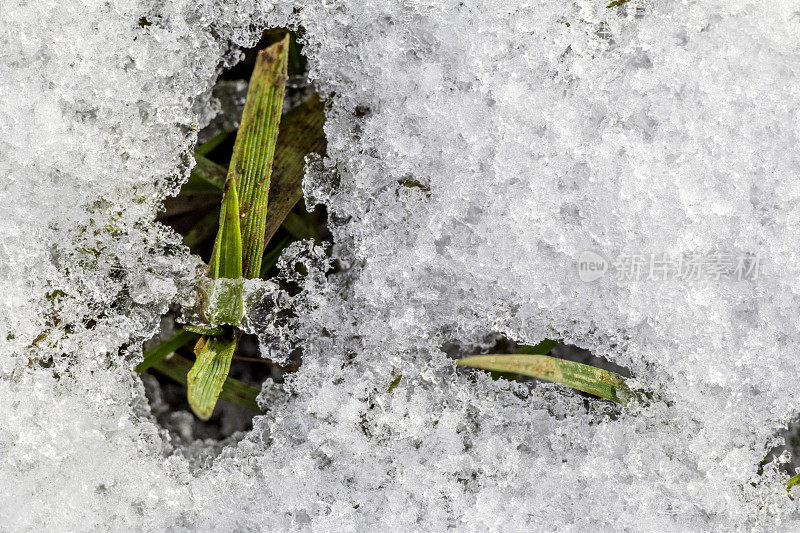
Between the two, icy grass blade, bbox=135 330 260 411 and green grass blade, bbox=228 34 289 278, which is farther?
icy grass blade, bbox=135 330 260 411

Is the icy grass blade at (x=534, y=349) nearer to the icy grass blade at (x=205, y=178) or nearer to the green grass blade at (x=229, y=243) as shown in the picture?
the green grass blade at (x=229, y=243)

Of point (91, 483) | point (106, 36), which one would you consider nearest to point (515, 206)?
point (106, 36)

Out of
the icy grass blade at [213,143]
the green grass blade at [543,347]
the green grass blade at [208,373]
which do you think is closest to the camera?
the green grass blade at [208,373]

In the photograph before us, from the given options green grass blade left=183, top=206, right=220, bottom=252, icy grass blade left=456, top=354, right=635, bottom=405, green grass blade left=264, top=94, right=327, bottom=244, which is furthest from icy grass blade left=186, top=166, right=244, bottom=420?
icy grass blade left=456, top=354, right=635, bottom=405

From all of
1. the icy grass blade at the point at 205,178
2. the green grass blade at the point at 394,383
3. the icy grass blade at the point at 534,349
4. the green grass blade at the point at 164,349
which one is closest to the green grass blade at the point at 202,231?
the icy grass blade at the point at 205,178

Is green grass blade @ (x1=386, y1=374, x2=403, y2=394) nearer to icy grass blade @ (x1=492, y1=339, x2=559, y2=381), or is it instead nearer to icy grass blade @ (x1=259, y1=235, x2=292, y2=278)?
icy grass blade @ (x1=492, y1=339, x2=559, y2=381)

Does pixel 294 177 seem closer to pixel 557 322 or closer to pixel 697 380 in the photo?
pixel 557 322
